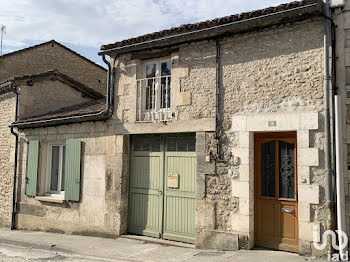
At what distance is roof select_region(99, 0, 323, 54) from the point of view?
5.38 metres

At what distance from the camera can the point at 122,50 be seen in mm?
7652

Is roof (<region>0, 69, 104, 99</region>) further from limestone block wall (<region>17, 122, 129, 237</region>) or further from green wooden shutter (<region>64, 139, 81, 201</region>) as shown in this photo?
green wooden shutter (<region>64, 139, 81, 201</region>)

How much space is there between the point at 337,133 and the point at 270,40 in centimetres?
196

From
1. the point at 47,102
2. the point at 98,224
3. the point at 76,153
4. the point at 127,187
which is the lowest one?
the point at 98,224

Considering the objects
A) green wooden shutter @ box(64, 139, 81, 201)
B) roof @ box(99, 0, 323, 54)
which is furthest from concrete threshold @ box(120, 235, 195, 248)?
roof @ box(99, 0, 323, 54)

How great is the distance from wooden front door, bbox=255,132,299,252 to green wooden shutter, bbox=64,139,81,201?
4.28 meters

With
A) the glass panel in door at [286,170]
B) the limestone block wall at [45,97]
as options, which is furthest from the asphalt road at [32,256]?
the limestone block wall at [45,97]

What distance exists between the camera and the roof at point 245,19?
5.38 metres

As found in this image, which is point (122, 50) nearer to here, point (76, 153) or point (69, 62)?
point (76, 153)

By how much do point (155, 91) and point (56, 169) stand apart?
374 cm

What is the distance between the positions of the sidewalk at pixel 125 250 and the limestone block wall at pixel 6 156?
4.87ft

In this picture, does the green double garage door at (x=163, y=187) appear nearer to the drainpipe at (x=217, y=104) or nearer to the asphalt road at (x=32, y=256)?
the drainpipe at (x=217, y=104)

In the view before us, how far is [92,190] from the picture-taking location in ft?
26.4

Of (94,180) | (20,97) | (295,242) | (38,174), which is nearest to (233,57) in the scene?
(295,242)
